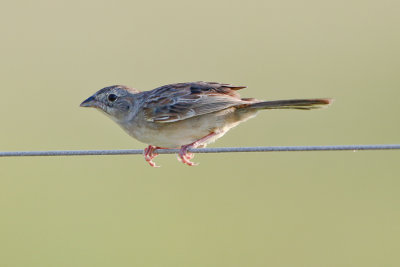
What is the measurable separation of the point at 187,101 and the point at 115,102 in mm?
911

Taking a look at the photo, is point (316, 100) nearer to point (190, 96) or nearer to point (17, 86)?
point (190, 96)

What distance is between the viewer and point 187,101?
23.5 feet

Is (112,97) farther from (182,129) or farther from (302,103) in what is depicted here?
(302,103)

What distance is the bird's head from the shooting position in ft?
24.4

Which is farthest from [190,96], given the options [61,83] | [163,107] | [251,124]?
[61,83]

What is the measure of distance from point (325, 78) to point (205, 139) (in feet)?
23.4

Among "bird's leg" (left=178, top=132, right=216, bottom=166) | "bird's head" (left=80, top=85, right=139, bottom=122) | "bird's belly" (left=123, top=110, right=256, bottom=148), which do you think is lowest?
"bird's leg" (left=178, top=132, right=216, bottom=166)

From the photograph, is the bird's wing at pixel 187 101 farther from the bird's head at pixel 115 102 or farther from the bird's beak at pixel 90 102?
→ the bird's beak at pixel 90 102

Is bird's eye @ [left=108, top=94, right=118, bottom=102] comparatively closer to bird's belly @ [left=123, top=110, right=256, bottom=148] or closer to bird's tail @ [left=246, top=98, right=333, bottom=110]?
bird's belly @ [left=123, top=110, right=256, bottom=148]

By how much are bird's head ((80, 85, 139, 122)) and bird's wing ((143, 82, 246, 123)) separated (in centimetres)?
24

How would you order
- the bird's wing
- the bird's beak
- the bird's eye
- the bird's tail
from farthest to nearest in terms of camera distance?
the bird's eye → the bird's beak → the bird's wing → the bird's tail

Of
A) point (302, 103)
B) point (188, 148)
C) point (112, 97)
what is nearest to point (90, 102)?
point (112, 97)

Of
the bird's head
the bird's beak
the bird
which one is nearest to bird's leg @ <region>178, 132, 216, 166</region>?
the bird

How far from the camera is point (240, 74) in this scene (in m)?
14.1
